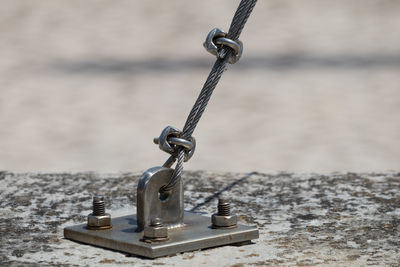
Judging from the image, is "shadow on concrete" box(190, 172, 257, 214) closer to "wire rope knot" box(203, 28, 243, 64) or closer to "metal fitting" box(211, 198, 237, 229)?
"metal fitting" box(211, 198, 237, 229)

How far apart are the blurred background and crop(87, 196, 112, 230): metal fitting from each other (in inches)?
62.5

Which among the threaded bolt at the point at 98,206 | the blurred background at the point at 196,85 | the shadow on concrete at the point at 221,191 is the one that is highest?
the blurred background at the point at 196,85

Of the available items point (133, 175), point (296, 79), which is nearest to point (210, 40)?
point (133, 175)

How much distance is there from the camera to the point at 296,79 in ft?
15.8

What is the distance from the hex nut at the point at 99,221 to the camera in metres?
1.73

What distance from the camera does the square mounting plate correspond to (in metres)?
1.61

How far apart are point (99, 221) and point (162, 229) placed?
189 mm

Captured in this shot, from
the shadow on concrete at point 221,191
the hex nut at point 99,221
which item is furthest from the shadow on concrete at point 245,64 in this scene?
the hex nut at point 99,221

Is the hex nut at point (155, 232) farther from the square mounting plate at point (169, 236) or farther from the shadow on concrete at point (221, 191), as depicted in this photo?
the shadow on concrete at point (221, 191)

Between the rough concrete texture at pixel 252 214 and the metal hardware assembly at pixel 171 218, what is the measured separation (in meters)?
0.03

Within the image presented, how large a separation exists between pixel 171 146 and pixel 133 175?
70cm

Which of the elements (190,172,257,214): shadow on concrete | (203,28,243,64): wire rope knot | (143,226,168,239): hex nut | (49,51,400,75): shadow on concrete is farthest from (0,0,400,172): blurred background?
(143,226,168,239): hex nut

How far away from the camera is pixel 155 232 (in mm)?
1601

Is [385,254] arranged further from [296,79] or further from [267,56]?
[267,56]
